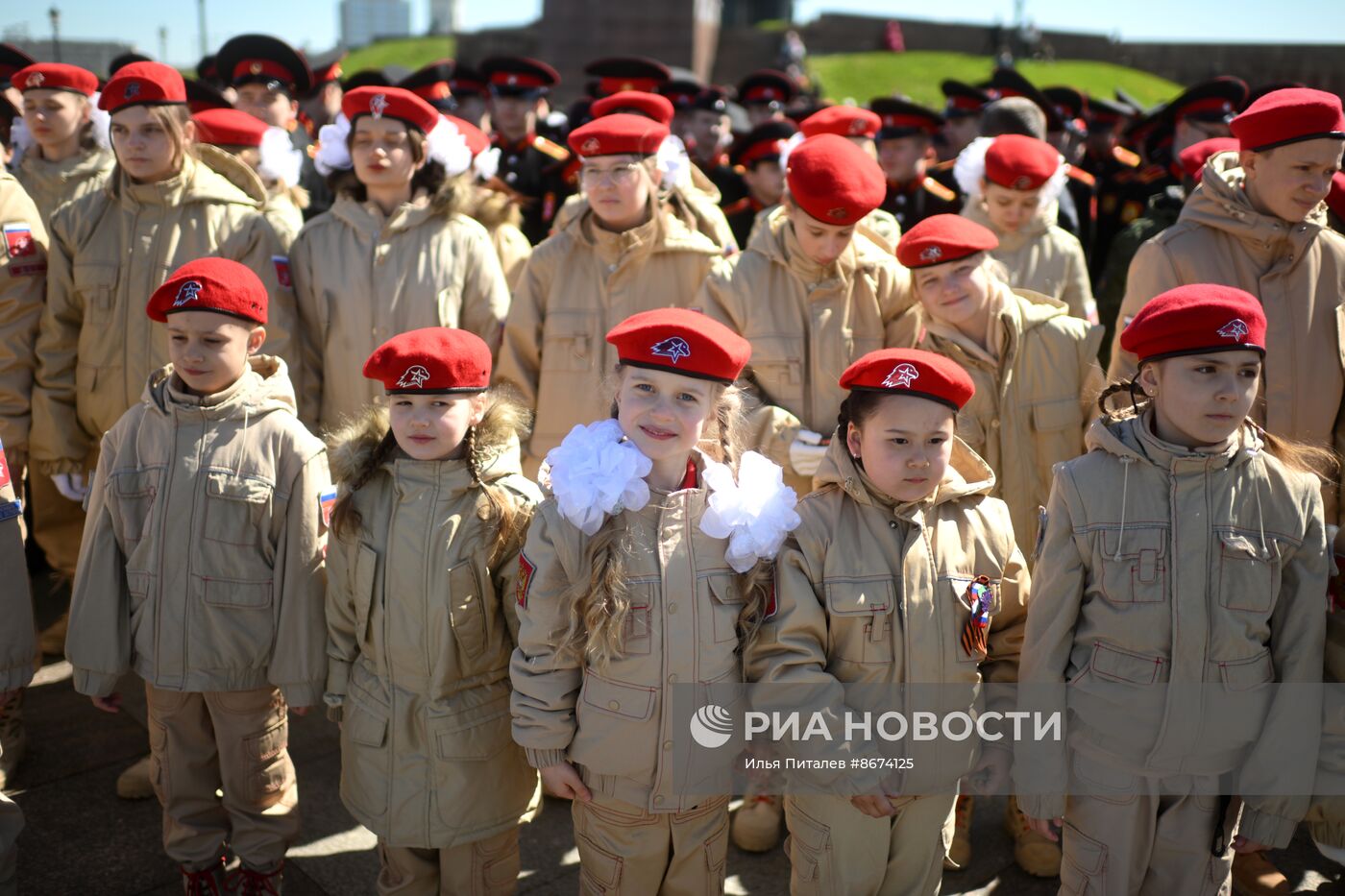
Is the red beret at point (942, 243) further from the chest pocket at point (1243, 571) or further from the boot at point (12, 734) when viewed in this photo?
the boot at point (12, 734)

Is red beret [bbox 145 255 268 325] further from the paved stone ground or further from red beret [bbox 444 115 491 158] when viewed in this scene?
red beret [bbox 444 115 491 158]

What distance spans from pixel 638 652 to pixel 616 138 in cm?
243

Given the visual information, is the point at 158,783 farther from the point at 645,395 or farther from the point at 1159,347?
the point at 1159,347

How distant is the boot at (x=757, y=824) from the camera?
4160 millimetres

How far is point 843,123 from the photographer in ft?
21.5

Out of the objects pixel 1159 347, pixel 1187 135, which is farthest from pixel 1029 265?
pixel 1187 135

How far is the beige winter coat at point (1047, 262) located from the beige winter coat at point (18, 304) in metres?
4.42

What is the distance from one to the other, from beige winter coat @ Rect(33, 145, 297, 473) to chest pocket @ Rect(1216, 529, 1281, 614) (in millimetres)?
3757

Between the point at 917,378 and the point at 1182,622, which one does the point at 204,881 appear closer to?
the point at 917,378

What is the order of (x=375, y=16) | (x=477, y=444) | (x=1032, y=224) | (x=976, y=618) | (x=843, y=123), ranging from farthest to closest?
(x=375, y=16), (x=843, y=123), (x=1032, y=224), (x=477, y=444), (x=976, y=618)

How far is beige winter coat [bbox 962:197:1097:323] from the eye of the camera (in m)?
5.30

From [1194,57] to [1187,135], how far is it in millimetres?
28703

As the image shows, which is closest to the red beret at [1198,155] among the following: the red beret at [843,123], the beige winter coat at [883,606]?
the red beret at [843,123]

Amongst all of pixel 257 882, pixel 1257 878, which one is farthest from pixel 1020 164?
pixel 257 882
